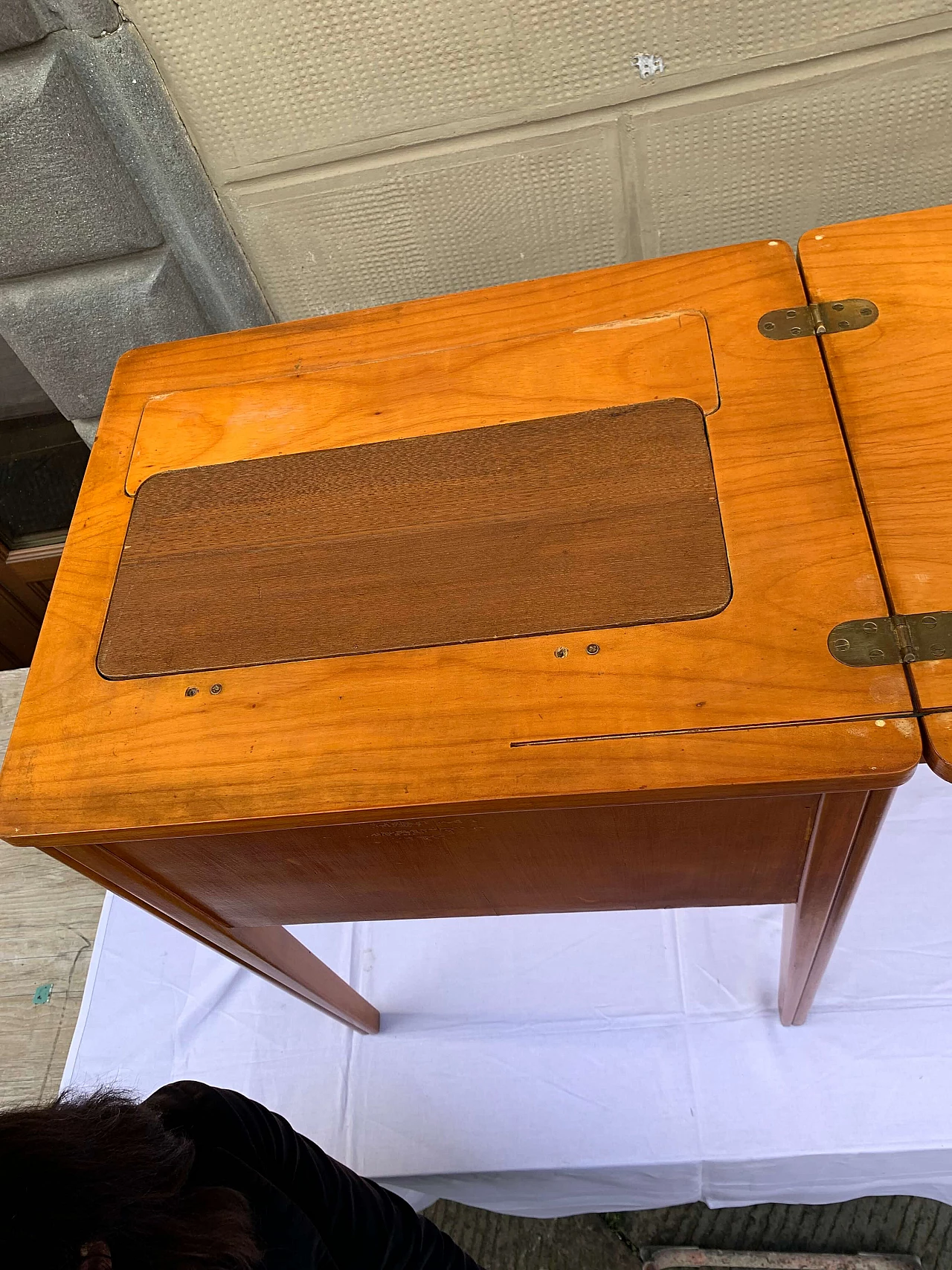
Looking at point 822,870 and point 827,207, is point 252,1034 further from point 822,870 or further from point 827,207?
point 827,207

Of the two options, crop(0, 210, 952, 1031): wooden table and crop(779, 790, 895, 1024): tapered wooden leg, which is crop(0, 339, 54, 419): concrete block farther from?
crop(779, 790, 895, 1024): tapered wooden leg

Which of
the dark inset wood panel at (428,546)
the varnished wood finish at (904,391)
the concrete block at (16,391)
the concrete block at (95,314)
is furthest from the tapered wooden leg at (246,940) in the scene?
the concrete block at (16,391)

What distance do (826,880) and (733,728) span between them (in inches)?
8.9

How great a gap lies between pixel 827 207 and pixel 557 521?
0.78 meters

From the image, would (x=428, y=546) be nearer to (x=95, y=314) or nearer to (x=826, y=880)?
(x=826, y=880)

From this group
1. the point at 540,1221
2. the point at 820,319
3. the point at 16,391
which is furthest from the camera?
the point at 16,391

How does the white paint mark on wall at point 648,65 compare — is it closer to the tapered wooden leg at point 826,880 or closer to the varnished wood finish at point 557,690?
the varnished wood finish at point 557,690

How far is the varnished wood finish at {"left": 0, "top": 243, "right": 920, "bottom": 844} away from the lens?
1.95ft

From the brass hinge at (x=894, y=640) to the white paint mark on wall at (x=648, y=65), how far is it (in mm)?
778

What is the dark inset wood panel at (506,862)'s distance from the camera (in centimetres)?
66

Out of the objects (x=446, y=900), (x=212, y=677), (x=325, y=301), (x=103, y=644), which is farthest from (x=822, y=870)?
(x=325, y=301)

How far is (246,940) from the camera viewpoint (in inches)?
36.9

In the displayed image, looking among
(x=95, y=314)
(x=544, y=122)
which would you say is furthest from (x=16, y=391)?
(x=544, y=122)

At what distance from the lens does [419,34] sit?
101 cm
